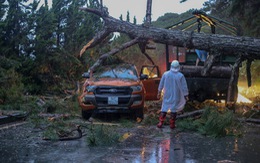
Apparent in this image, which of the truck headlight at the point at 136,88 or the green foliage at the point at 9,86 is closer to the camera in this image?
the truck headlight at the point at 136,88

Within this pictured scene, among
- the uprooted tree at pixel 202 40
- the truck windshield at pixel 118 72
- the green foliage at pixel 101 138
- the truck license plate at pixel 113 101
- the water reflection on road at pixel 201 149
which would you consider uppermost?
the uprooted tree at pixel 202 40

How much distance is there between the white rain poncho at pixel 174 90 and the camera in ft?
34.7

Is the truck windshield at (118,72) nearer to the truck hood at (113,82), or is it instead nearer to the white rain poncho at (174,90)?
the truck hood at (113,82)

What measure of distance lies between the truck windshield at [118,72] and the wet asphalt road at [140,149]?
3368 millimetres

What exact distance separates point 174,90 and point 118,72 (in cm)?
274

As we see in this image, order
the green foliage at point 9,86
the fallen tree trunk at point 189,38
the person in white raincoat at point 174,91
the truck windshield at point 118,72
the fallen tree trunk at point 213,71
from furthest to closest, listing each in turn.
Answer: the green foliage at point 9,86 → the fallen tree trunk at point 213,71 → the truck windshield at point 118,72 → the fallen tree trunk at point 189,38 → the person in white raincoat at point 174,91

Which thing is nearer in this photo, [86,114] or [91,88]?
[91,88]

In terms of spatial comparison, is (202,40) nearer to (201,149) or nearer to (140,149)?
(201,149)

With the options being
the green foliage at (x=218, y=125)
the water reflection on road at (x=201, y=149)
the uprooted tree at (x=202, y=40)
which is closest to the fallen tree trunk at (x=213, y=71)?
the uprooted tree at (x=202, y=40)

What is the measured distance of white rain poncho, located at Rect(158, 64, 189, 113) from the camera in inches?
417

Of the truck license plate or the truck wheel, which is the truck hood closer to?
the truck license plate

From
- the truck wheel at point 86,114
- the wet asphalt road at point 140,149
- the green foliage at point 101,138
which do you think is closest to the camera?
the wet asphalt road at point 140,149

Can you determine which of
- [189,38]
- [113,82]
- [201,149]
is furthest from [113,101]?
[201,149]

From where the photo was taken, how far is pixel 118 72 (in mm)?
12758
